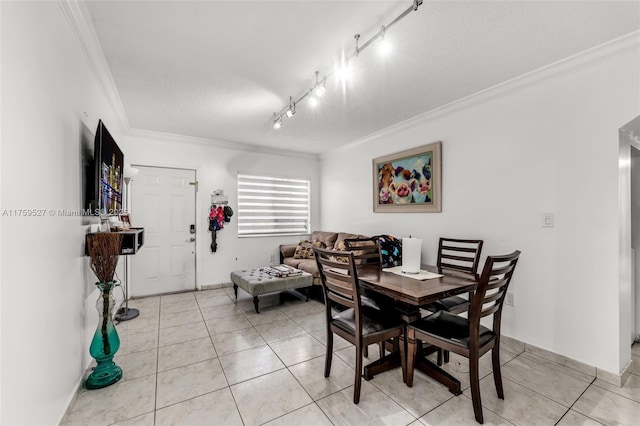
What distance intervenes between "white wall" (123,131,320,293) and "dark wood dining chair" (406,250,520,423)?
11.8 ft

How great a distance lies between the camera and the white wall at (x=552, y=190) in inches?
83.1

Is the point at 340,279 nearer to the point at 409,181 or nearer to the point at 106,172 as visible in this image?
the point at 106,172

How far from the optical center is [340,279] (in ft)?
6.39

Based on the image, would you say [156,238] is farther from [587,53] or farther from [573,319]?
[587,53]

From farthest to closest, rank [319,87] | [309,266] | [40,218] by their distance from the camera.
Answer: [309,266] < [319,87] < [40,218]

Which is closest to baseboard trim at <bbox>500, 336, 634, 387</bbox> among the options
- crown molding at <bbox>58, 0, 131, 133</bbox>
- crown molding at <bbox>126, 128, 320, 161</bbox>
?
crown molding at <bbox>58, 0, 131, 133</bbox>

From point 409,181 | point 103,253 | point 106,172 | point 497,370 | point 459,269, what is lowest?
point 497,370

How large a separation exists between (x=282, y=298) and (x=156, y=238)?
2.15 metres

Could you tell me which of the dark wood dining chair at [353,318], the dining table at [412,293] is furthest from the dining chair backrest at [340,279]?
the dining table at [412,293]

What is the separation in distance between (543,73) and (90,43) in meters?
3.61

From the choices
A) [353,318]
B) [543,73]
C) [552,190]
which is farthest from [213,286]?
[543,73]

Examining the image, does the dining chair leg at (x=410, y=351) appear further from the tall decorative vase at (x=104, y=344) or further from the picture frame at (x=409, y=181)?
the tall decorative vase at (x=104, y=344)

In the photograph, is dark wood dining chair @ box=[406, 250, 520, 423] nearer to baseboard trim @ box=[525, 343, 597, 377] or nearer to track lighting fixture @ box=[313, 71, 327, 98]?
baseboard trim @ box=[525, 343, 597, 377]

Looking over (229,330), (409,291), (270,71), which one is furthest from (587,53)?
(229,330)
